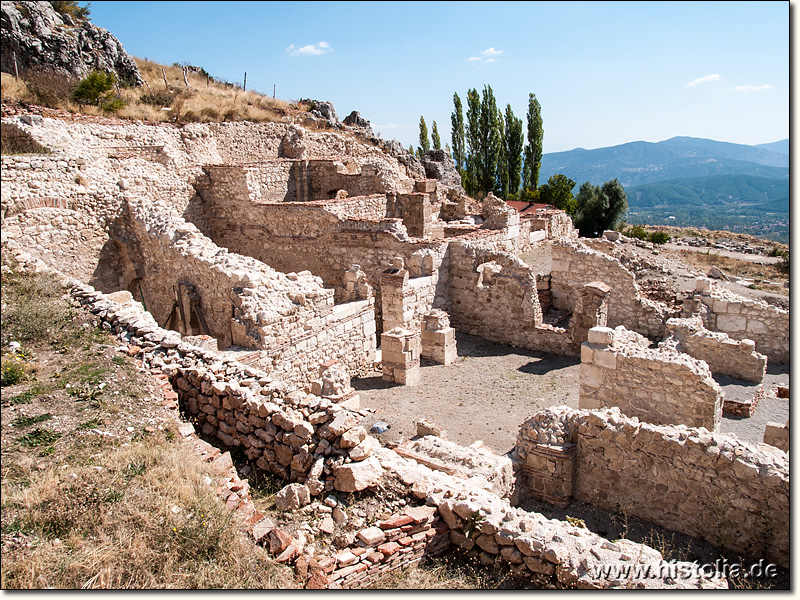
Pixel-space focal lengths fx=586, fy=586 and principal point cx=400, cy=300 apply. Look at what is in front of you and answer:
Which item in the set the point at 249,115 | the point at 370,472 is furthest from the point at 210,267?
the point at 249,115

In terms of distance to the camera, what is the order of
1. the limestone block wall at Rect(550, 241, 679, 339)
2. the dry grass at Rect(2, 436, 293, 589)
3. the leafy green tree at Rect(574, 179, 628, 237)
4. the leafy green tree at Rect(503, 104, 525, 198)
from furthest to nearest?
the leafy green tree at Rect(503, 104, 525, 198) < the leafy green tree at Rect(574, 179, 628, 237) < the limestone block wall at Rect(550, 241, 679, 339) < the dry grass at Rect(2, 436, 293, 589)

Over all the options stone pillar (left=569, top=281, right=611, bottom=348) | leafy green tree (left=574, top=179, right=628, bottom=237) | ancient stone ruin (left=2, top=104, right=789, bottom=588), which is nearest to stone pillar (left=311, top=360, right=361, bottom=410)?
ancient stone ruin (left=2, top=104, right=789, bottom=588)

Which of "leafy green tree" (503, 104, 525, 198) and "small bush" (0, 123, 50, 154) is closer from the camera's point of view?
"small bush" (0, 123, 50, 154)

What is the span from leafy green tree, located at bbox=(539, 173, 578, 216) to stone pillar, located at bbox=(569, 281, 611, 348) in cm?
2291

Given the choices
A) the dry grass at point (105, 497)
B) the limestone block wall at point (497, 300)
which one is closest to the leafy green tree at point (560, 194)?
the limestone block wall at point (497, 300)

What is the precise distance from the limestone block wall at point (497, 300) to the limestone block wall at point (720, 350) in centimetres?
231

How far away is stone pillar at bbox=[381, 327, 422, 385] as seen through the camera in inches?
442

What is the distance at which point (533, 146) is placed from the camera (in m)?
46.3

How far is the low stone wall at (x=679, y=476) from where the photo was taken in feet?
19.1

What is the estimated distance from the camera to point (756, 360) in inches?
433

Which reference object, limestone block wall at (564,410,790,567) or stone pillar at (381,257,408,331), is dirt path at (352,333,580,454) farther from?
limestone block wall at (564,410,790,567)

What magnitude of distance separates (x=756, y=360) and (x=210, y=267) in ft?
33.1

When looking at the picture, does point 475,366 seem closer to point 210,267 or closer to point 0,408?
point 210,267

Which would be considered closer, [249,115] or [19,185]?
[19,185]
